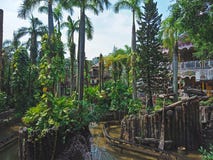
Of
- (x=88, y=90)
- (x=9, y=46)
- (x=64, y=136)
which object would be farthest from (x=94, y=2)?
(x=9, y=46)

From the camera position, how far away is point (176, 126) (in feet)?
47.1

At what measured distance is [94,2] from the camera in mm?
21203

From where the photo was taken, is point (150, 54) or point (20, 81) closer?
point (20, 81)

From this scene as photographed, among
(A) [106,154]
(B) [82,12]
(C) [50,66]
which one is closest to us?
(C) [50,66]

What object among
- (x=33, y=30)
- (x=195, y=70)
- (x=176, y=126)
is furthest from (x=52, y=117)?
(x=33, y=30)

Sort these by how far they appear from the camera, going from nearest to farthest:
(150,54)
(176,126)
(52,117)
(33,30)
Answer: (52,117) → (176,126) → (150,54) → (33,30)

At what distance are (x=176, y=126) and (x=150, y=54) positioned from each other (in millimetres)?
15711

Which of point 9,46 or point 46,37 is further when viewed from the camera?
point 9,46

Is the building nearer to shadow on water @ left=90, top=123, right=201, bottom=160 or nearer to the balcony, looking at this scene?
the balcony

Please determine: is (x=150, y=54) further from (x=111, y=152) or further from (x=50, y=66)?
(x=50, y=66)

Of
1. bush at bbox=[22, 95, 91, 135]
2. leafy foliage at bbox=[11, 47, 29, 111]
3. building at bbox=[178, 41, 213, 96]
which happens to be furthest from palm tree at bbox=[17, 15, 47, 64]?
bush at bbox=[22, 95, 91, 135]

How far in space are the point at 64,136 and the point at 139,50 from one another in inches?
762

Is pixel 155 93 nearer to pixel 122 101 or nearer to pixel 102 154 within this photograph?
pixel 122 101

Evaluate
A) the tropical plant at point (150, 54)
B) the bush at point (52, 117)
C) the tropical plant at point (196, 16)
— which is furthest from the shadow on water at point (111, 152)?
the tropical plant at point (150, 54)
